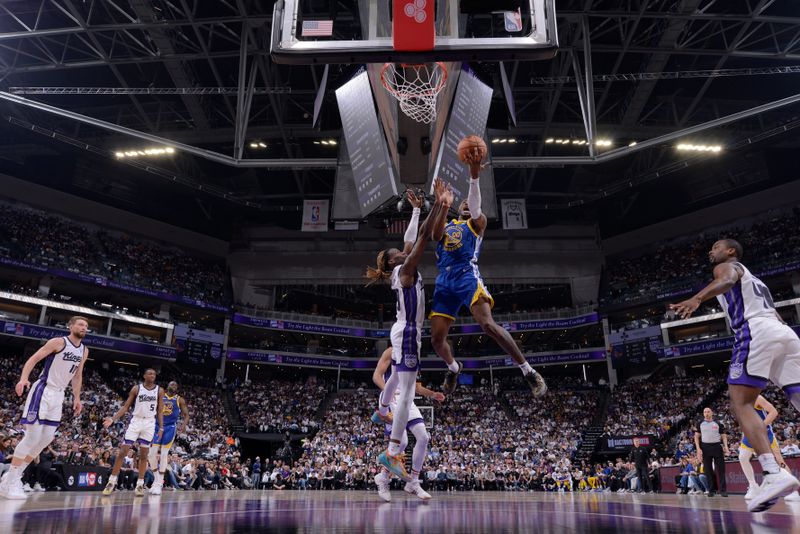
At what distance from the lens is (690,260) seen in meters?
33.8

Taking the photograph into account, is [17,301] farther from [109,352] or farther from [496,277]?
[496,277]

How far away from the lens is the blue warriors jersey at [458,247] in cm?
530

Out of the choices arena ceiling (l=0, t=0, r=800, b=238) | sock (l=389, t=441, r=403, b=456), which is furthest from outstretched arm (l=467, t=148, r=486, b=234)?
arena ceiling (l=0, t=0, r=800, b=238)

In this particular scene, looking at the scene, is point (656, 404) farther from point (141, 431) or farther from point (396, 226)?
point (141, 431)

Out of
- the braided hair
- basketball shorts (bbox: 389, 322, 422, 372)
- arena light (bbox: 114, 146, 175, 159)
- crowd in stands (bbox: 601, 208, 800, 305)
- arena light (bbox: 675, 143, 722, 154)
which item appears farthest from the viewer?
crowd in stands (bbox: 601, 208, 800, 305)

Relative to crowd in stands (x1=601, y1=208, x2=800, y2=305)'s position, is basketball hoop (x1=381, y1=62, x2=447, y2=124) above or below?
below

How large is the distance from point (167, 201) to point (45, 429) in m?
32.7

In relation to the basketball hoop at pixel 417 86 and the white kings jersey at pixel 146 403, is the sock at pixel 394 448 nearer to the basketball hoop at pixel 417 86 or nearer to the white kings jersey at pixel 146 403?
the white kings jersey at pixel 146 403

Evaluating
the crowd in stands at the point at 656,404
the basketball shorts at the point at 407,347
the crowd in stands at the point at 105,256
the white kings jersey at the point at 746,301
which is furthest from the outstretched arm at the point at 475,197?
the crowd in stands at the point at 105,256

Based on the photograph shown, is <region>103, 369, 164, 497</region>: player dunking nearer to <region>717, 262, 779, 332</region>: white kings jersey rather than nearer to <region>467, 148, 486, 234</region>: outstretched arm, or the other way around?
<region>467, 148, 486, 234</region>: outstretched arm

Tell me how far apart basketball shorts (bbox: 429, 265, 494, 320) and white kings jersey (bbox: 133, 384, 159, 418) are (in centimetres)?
541

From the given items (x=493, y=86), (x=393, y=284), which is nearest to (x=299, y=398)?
(x=493, y=86)

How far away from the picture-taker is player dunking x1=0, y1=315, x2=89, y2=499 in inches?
234

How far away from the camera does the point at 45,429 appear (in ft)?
20.4
